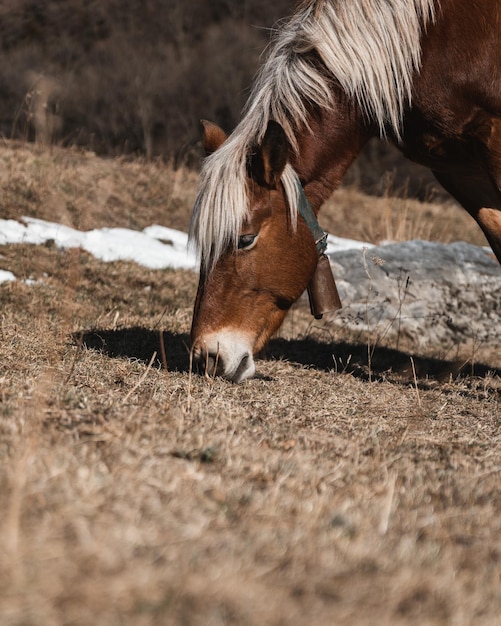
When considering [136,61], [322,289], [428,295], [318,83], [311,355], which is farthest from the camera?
[136,61]

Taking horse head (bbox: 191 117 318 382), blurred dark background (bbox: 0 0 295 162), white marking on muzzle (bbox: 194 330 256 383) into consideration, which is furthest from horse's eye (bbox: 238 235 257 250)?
blurred dark background (bbox: 0 0 295 162)

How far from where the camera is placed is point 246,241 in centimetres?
336

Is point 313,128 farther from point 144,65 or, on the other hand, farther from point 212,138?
point 144,65

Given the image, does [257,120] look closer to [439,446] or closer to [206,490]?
[439,446]

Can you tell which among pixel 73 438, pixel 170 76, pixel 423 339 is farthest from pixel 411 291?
pixel 170 76

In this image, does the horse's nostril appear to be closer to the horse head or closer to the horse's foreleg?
the horse head

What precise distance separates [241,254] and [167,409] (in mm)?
990

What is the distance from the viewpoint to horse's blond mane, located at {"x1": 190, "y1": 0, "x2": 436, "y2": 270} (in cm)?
329

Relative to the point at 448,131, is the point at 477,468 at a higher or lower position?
lower

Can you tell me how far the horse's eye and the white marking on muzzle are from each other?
38 centimetres

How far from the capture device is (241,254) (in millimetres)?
3361

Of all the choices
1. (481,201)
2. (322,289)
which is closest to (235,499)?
(322,289)

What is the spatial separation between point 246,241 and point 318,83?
84cm

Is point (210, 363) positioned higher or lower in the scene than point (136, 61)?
lower
